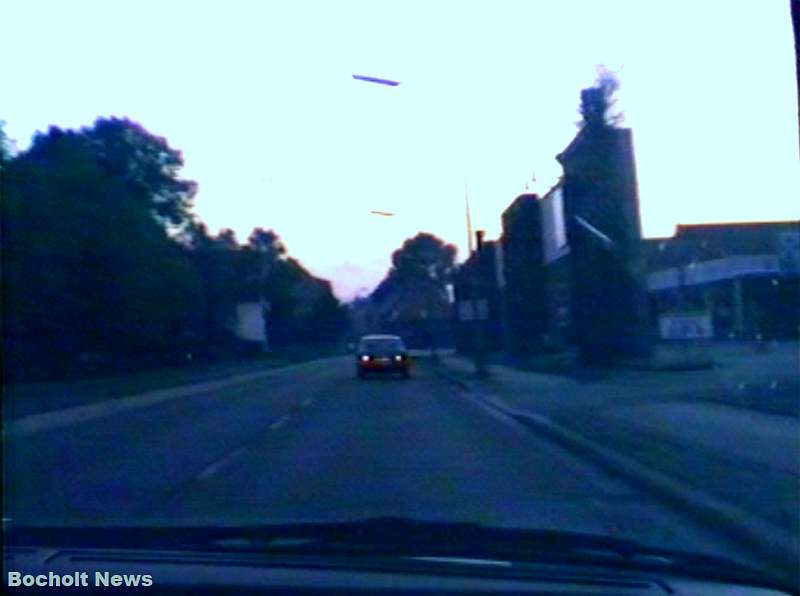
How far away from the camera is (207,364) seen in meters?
87.6

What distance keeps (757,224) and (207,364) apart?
28.1 metres

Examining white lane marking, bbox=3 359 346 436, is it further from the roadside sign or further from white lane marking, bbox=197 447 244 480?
the roadside sign

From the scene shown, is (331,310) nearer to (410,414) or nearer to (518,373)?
(518,373)

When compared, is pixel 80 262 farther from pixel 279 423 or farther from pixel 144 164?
pixel 279 423

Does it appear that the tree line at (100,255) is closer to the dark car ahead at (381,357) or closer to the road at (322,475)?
the dark car ahead at (381,357)

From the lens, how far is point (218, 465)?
21203mm

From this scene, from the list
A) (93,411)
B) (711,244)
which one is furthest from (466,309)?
(93,411)

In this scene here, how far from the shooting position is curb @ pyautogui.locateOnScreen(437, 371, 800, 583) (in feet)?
40.8

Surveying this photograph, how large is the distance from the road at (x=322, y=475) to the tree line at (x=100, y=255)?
13963 millimetres

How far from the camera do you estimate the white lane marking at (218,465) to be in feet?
64.7

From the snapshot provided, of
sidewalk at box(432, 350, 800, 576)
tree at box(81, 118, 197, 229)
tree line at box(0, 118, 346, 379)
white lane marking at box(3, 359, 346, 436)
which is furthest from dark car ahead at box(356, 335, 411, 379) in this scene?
tree at box(81, 118, 197, 229)
